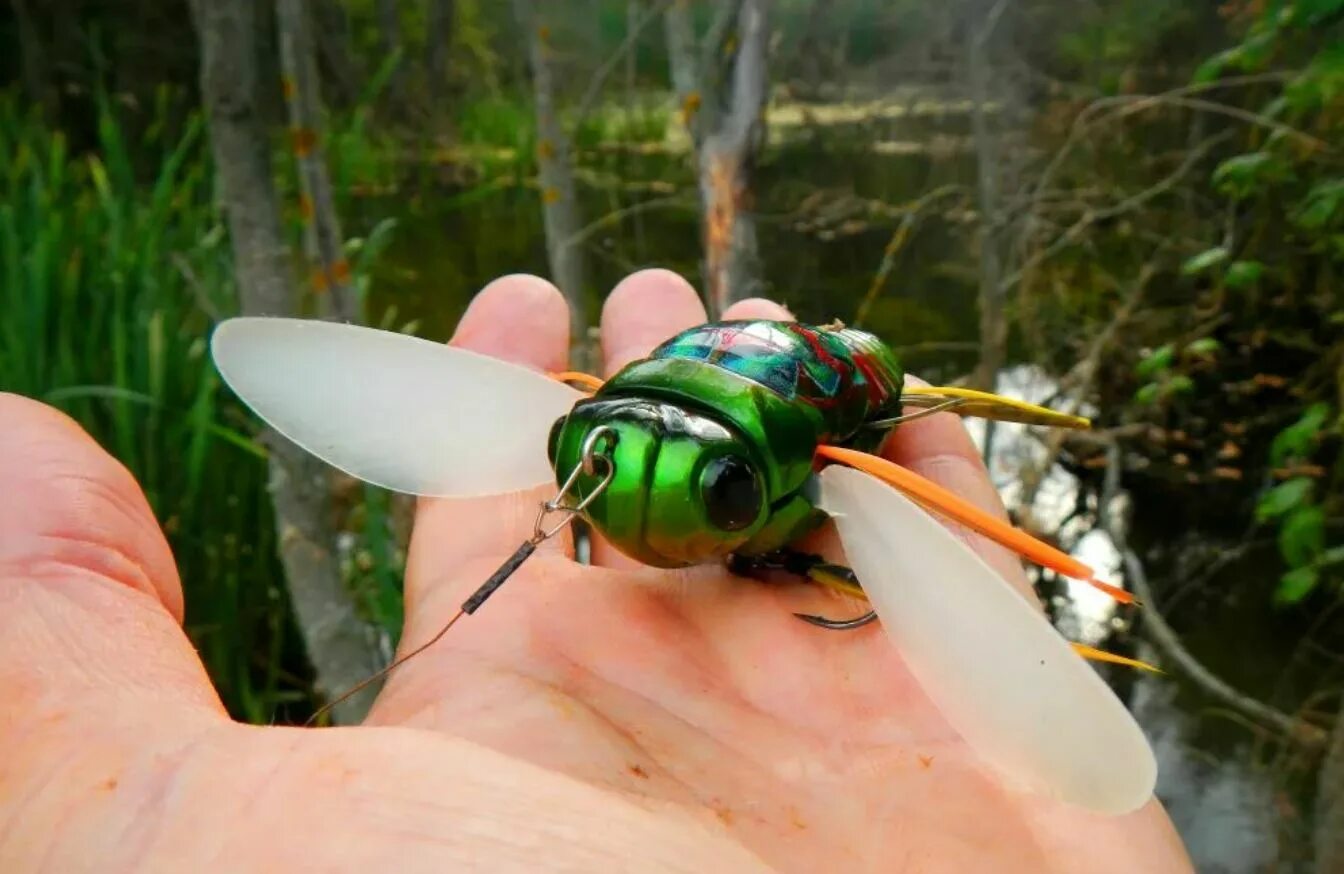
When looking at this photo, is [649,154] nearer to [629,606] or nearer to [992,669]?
[629,606]

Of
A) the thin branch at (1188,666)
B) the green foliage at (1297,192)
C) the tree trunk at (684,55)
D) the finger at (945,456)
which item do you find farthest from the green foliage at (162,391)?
Answer: the green foliage at (1297,192)

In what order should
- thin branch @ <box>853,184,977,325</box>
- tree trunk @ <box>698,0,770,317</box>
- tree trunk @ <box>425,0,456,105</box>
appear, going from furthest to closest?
1. tree trunk @ <box>425,0,456,105</box>
2. thin branch @ <box>853,184,977,325</box>
3. tree trunk @ <box>698,0,770,317</box>

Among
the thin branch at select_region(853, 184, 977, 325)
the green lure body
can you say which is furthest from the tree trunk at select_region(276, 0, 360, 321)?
the thin branch at select_region(853, 184, 977, 325)

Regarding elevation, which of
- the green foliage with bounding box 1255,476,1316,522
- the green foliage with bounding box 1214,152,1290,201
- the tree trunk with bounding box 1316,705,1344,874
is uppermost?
the green foliage with bounding box 1214,152,1290,201

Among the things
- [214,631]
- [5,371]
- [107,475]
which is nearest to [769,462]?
[107,475]

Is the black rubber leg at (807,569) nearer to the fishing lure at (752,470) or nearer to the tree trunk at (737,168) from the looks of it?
the fishing lure at (752,470)

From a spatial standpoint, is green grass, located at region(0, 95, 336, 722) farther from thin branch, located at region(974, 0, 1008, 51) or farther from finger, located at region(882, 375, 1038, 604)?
thin branch, located at region(974, 0, 1008, 51)

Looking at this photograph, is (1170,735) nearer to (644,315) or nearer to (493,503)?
(644,315)
